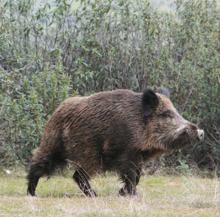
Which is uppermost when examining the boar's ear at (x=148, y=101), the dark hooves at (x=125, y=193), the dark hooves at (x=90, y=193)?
the boar's ear at (x=148, y=101)

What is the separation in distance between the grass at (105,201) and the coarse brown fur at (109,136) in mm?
447

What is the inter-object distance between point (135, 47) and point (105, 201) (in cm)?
876

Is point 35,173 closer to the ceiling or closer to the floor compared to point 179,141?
closer to the floor

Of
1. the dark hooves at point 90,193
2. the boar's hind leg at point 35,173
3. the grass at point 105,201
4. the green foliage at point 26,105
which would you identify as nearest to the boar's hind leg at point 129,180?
the grass at point 105,201

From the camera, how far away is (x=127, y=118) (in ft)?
37.5

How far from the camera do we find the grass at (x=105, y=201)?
9.05 meters

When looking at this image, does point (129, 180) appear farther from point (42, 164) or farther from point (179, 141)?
point (42, 164)

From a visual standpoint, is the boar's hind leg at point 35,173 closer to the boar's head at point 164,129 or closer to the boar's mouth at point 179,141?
the boar's head at point 164,129

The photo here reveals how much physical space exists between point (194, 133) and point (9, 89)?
5.38m

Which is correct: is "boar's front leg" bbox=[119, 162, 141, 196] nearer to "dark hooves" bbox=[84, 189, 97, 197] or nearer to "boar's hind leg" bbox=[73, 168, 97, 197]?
"dark hooves" bbox=[84, 189, 97, 197]

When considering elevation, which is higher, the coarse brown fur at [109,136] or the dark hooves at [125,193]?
the coarse brown fur at [109,136]

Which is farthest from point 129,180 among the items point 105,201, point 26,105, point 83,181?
point 26,105

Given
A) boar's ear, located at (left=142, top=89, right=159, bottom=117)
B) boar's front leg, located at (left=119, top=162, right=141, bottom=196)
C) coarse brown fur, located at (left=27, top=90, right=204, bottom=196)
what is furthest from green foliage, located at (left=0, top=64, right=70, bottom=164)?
boar's front leg, located at (left=119, top=162, right=141, bottom=196)

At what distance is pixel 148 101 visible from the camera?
11.6m
